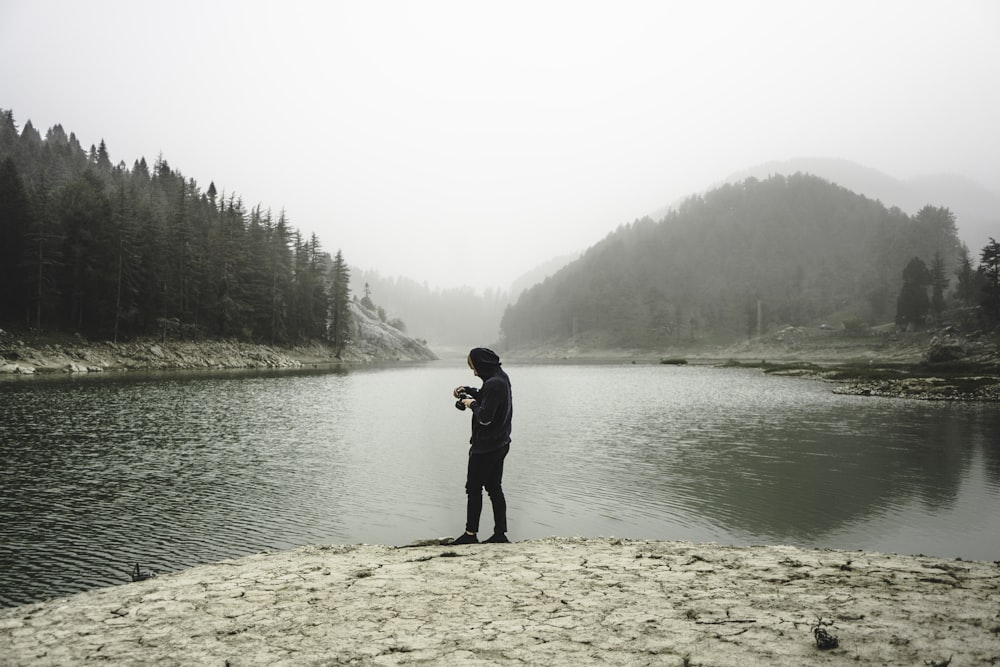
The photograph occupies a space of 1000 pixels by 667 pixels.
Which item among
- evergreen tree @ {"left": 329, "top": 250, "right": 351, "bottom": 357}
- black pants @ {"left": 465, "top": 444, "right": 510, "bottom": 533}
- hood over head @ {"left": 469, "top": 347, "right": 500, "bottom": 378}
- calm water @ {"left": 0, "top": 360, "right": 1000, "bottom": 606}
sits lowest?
calm water @ {"left": 0, "top": 360, "right": 1000, "bottom": 606}

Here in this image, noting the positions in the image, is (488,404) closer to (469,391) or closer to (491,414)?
(491,414)

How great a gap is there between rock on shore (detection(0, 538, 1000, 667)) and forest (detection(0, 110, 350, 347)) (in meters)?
72.8

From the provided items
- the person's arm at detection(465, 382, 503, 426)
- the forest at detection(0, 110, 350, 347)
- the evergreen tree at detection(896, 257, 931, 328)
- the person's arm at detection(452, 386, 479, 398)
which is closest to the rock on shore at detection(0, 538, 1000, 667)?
the person's arm at detection(465, 382, 503, 426)

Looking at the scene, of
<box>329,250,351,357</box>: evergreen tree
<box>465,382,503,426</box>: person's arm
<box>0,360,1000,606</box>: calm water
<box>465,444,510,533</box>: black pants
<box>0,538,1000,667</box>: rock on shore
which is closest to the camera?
<box>0,538,1000,667</box>: rock on shore

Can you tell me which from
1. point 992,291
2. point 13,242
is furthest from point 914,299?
point 13,242

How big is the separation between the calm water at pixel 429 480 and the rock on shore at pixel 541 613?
305 centimetres

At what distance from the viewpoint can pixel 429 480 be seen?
16656 mm

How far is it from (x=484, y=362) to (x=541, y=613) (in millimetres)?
4733

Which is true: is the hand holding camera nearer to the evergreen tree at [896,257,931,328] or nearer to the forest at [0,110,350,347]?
the forest at [0,110,350,347]

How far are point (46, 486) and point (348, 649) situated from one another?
1489 cm

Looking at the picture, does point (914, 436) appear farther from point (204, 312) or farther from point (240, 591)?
point (204, 312)

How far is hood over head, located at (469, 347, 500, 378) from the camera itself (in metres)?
9.61

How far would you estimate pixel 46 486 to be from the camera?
14.4 meters

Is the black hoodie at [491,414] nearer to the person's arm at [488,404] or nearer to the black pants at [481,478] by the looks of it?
the person's arm at [488,404]
